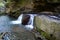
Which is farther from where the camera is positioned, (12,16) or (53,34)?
(12,16)

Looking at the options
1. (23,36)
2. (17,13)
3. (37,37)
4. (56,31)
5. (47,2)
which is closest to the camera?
(56,31)

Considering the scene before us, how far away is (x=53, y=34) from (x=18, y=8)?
7.03m

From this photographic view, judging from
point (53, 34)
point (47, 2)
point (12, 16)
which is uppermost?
point (47, 2)

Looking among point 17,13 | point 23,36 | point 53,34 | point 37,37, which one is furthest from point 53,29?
point 17,13

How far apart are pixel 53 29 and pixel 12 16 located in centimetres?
668

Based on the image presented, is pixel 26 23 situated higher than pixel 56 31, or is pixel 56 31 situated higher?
pixel 56 31

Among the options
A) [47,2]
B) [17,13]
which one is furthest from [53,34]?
[17,13]

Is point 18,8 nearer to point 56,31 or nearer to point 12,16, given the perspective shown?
point 12,16

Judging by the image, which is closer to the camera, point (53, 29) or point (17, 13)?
point (53, 29)

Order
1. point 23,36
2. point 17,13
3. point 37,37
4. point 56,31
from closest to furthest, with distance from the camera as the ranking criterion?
point 56,31
point 37,37
point 23,36
point 17,13

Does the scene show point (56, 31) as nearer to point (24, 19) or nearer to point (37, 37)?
point (37, 37)

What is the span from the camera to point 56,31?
5113 millimetres

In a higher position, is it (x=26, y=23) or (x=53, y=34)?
(x=53, y=34)

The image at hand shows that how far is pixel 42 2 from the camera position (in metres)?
9.95
